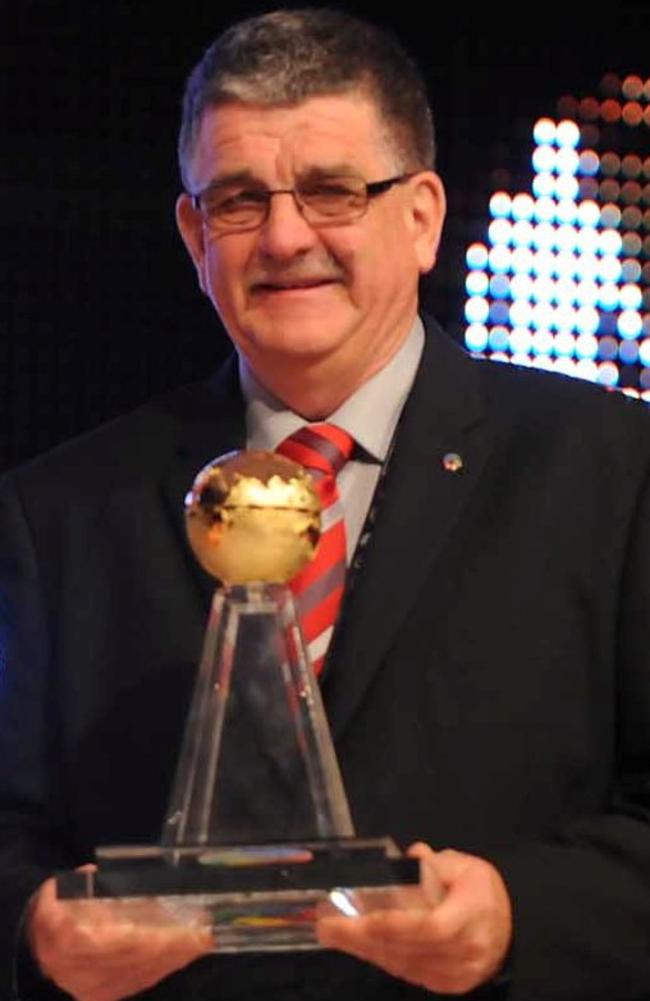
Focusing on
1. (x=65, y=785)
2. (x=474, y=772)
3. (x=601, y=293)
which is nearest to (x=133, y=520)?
(x=65, y=785)

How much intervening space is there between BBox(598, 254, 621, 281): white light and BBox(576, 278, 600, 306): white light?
2 centimetres

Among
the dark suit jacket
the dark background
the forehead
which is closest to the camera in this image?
the dark suit jacket

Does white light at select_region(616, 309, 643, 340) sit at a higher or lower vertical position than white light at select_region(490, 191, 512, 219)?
lower

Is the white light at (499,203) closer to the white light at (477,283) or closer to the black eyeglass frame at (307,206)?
the white light at (477,283)

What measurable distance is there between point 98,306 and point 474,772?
111 cm

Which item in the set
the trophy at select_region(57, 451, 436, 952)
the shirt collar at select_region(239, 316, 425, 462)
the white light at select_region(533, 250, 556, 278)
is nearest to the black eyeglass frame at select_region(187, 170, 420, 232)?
the shirt collar at select_region(239, 316, 425, 462)

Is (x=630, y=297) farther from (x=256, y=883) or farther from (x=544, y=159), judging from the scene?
(x=256, y=883)

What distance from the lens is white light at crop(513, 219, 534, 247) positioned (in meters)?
3.00

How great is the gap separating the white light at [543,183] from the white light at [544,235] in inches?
1.6

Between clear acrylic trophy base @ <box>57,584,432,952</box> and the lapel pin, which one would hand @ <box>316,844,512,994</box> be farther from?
the lapel pin

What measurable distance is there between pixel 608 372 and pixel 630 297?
0.36ft

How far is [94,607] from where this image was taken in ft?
7.07

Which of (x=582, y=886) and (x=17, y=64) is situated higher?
(x=17, y=64)

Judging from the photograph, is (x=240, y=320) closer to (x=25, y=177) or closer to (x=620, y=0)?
(x=25, y=177)
